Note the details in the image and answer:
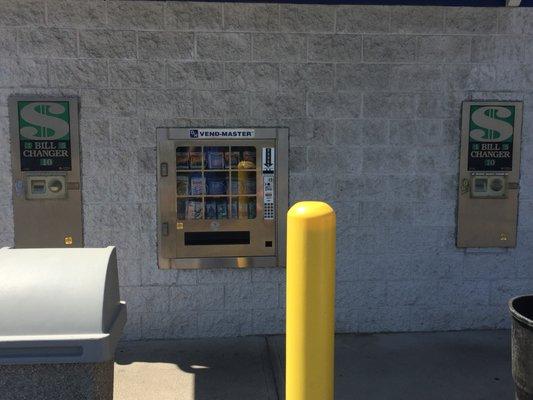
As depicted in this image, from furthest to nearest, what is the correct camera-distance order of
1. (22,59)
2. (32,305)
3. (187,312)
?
(187,312) < (22,59) < (32,305)

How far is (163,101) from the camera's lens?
17.0ft

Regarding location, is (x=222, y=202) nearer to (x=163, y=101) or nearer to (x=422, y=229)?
(x=163, y=101)

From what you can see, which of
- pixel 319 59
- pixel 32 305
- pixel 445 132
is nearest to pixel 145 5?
pixel 319 59

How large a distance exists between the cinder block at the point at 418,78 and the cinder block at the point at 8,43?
3488mm

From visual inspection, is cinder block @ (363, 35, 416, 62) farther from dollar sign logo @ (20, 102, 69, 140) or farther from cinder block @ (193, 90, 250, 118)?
dollar sign logo @ (20, 102, 69, 140)

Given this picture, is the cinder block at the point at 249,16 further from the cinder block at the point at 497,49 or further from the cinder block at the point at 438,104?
the cinder block at the point at 497,49

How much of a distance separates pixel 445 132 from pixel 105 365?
4025 mm

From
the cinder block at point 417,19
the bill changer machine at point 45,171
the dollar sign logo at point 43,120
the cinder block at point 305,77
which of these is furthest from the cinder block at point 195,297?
the cinder block at point 417,19

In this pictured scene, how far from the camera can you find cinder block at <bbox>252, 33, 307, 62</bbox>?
519cm

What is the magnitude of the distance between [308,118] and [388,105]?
0.79m

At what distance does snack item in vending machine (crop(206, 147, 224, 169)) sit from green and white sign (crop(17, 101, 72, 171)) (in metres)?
1.27

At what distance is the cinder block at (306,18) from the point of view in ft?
17.0

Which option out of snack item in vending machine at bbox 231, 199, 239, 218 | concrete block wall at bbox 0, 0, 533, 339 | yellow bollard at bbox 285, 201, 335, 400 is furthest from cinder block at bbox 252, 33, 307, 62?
yellow bollard at bbox 285, 201, 335, 400

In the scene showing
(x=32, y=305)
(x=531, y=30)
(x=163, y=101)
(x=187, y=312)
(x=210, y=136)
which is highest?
(x=531, y=30)
